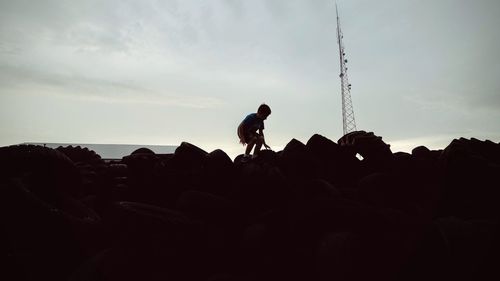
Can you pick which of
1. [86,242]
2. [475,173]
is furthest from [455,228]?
[86,242]

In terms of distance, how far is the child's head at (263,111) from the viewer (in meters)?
10.1

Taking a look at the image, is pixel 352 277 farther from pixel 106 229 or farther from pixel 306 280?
pixel 106 229

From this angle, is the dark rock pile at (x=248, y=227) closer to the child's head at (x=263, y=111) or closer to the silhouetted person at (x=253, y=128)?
the silhouetted person at (x=253, y=128)

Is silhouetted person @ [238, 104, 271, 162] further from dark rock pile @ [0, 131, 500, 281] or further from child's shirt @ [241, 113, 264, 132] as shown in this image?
dark rock pile @ [0, 131, 500, 281]

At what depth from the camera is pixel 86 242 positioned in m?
0.76

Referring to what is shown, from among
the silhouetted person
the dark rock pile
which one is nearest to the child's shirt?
the silhouetted person

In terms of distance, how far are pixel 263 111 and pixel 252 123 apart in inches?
24.4

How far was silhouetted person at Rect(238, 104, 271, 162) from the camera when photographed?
9.21m

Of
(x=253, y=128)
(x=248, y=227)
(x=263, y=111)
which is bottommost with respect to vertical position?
(x=248, y=227)

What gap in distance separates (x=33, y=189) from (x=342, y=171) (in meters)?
1.02

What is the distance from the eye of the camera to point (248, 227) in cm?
71

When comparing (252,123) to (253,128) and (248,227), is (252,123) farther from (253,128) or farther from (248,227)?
(248,227)

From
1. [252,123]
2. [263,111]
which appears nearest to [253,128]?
[252,123]

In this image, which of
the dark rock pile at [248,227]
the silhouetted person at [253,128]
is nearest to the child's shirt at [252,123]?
the silhouetted person at [253,128]
